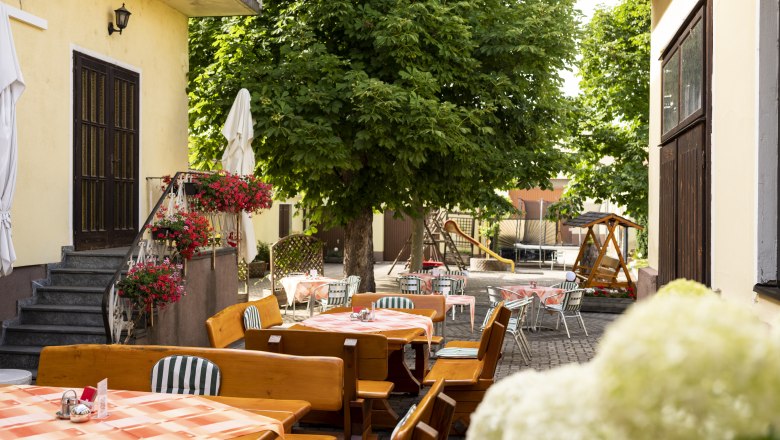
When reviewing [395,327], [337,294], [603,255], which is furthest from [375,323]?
[603,255]

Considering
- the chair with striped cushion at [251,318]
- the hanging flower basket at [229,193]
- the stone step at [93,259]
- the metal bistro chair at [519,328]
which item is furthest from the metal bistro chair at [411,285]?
the chair with striped cushion at [251,318]

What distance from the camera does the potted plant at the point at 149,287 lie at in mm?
9461

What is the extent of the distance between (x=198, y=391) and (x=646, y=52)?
20.6 meters

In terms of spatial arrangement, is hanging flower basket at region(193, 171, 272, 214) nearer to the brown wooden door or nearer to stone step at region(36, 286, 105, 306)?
the brown wooden door

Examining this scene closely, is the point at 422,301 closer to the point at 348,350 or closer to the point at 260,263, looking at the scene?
the point at 348,350

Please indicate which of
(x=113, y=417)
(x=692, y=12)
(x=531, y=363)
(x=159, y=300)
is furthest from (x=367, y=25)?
(x=113, y=417)

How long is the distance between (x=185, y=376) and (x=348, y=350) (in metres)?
1.49

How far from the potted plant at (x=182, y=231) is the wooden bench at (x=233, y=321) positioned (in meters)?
1.94

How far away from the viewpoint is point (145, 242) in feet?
33.6

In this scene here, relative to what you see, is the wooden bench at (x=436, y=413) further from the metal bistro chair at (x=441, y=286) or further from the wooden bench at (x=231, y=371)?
the metal bistro chair at (x=441, y=286)

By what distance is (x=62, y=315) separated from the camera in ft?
33.3

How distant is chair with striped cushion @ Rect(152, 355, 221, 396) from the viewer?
17.8 feet

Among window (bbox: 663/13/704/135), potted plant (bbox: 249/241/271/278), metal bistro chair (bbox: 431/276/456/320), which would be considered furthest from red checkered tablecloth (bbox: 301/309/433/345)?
potted plant (bbox: 249/241/271/278)

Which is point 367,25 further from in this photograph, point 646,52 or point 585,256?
point 585,256
